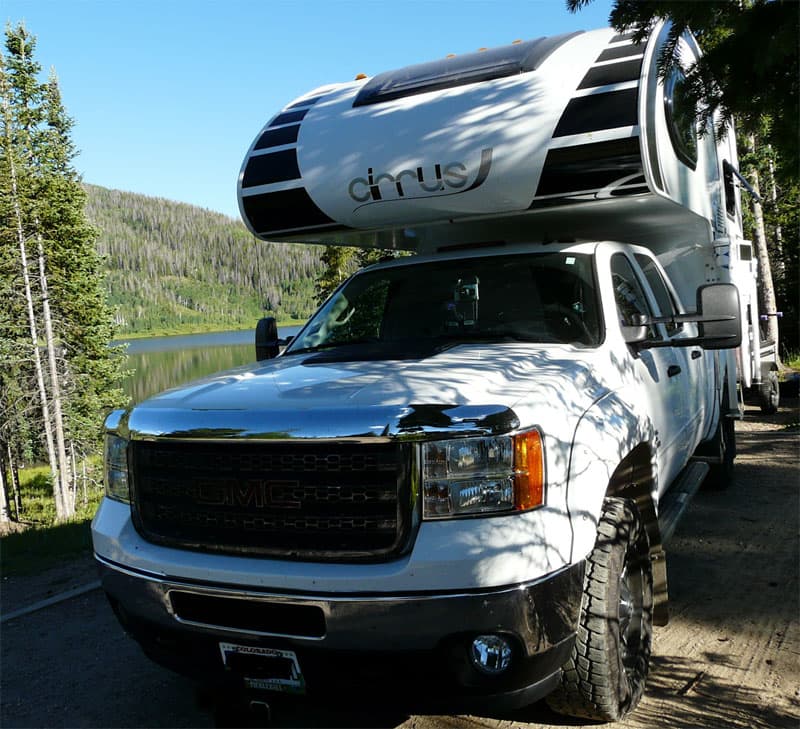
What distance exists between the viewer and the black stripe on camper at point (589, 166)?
439 cm

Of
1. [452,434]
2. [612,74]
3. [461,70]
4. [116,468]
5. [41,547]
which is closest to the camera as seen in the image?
[452,434]

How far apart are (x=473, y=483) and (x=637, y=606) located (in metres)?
1.32

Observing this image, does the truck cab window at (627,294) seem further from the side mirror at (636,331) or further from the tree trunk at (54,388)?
the tree trunk at (54,388)

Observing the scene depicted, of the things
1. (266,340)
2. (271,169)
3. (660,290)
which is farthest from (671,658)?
(271,169)

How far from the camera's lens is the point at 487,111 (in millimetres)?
4742

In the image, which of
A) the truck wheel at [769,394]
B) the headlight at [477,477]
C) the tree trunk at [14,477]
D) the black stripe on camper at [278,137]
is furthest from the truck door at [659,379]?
the tree trunk at [14,477]

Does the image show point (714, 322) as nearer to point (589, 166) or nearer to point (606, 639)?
point (589, 166)

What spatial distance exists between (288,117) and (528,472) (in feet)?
12.5

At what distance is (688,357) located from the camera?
17.7 ft

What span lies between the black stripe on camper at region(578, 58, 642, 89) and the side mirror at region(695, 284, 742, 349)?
1324 mm

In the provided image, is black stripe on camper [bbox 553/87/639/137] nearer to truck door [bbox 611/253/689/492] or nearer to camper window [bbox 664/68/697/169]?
camper window [bbox 664/68/697/169]

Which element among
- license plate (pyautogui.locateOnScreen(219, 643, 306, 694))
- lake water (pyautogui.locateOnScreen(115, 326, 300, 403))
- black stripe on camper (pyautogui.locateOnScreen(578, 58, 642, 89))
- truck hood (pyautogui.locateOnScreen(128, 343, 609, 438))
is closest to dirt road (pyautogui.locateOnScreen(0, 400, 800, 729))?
license plate (pyautogui.locateOnScreen(219, 643, 306, 694))

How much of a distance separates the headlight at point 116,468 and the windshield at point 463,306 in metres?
1.30

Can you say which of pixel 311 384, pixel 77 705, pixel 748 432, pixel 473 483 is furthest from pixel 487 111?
pixel 748 432
